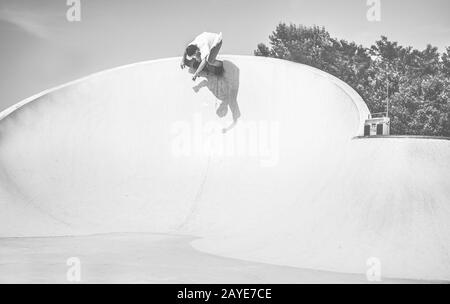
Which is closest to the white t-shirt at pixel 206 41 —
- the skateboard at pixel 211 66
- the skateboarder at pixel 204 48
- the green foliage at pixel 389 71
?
the skateboarder at pixel 204 48

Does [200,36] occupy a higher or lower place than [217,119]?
higher

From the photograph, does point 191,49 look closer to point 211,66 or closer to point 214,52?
point 214,52

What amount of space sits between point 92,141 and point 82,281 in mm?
8347

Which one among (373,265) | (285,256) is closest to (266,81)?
(285,256)

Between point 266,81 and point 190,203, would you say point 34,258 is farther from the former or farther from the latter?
point 266,81

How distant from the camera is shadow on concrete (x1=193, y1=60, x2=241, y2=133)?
57.4 feet

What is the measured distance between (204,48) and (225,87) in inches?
71.8

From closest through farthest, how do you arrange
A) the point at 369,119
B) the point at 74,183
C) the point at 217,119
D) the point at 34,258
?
the point at 34,258, the point at 369,119, the point at 74,183, the point at 217,119

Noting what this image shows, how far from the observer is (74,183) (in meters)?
15.7

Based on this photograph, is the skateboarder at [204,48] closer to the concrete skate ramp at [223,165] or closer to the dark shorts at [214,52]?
the dark shorts at [214,52]

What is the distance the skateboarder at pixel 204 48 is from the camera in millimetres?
16328

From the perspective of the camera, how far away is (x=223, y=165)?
16328 mm

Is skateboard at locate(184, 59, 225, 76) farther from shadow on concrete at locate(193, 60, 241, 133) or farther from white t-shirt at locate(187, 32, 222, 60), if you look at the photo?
white t-shirt at locate(187, 32, 222, 60)

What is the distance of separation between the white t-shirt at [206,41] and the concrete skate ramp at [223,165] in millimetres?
1509
